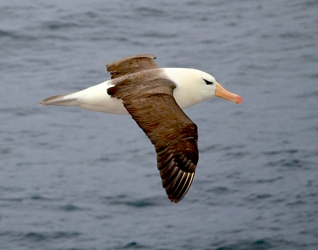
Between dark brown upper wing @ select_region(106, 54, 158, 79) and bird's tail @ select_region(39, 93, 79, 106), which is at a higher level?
dark brown upper wing @ select_region(106, 54, 158, 79)

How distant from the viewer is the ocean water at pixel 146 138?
1909 cm

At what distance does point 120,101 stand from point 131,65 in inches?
49.2

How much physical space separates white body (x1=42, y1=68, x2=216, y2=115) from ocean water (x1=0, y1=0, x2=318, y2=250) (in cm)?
616

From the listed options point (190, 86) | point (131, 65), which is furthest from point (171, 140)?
point (131, 65)

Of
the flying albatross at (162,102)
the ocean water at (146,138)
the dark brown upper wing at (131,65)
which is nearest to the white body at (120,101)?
the flying albatross at (162,102)

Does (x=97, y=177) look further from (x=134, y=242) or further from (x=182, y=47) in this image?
(x=182, y=47)

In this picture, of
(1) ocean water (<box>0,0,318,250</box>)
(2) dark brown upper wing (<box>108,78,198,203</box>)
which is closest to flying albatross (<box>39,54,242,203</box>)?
(2) dark brown upper wing (<box>108,78,198,203</box>)

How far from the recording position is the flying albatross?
11.2 meters

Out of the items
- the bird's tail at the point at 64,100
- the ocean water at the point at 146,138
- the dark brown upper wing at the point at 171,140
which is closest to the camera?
the dark brown upper wing at the point at 171,140

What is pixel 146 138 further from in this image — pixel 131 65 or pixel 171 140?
pixel 171 140

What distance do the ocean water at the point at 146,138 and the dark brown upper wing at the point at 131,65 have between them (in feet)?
18.7

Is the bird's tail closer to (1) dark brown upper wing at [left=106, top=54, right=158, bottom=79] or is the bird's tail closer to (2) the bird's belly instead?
(2) the bird's belly

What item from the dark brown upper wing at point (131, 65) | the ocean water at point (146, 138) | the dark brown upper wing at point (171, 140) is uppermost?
the dark brown upper wing at point (131, 65)

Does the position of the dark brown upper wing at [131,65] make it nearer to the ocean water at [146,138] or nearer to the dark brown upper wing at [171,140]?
the dark brown upper wing at [171,140]
